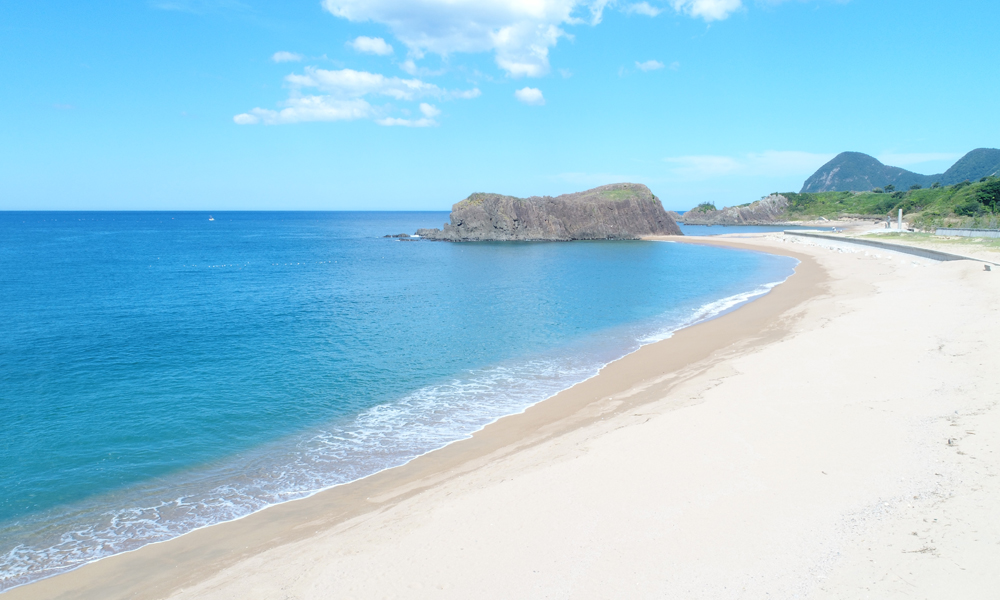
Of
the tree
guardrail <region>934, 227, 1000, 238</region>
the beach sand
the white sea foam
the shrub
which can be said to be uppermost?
the tree

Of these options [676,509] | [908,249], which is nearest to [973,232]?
[908,249]

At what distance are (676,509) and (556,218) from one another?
89.8m

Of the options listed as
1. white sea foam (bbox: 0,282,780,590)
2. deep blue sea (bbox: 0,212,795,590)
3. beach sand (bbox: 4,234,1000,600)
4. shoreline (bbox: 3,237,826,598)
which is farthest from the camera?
deep blue sea (bbox: 0,212,795,590)

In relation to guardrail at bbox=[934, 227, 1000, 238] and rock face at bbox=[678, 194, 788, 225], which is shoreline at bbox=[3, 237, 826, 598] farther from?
rock face at bbox=[678, 194, 788, 225]

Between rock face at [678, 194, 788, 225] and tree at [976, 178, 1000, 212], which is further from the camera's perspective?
rock face at [678, 194, 788, 225]

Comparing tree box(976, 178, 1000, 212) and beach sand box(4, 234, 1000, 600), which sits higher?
tree box(976, 178, 1000, 212)

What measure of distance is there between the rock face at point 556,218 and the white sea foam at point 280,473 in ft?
247

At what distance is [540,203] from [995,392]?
87677mm

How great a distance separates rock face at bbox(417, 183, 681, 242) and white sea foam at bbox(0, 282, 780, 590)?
247 feet

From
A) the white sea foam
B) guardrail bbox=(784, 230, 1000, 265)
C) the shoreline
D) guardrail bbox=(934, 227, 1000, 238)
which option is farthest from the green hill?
the white sea foam

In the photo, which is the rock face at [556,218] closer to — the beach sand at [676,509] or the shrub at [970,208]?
the shrub at [970,208]

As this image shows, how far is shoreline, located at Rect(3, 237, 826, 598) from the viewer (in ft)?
25.1

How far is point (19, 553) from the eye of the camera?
329 inches

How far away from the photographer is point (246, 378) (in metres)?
16.9
